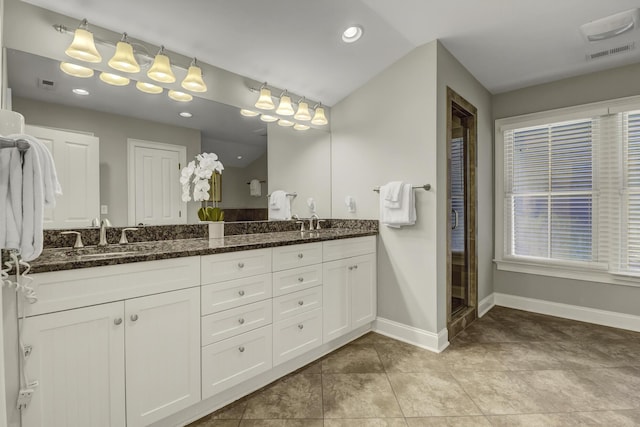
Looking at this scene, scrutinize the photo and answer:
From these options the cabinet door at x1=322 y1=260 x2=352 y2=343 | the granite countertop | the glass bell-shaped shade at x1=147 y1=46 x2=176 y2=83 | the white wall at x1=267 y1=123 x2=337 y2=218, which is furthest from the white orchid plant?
the cabinet door at x1=322 y1=260 x2=352 y2=343

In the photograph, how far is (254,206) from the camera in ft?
8.42

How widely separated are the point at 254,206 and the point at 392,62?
1.69 m

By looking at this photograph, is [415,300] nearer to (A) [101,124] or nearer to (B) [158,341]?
(B) [158,341]

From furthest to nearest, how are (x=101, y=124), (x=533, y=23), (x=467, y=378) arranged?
(x=533, y=23) < (x=467, y=378) < (x=101, y=124)

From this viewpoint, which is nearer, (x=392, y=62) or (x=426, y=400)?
(x=426, y=400)

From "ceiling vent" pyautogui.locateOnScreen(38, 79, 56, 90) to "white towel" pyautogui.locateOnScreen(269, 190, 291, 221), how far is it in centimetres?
154

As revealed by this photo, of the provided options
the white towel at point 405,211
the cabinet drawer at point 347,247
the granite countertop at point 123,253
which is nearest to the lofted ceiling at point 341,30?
the white towel at point 405,211

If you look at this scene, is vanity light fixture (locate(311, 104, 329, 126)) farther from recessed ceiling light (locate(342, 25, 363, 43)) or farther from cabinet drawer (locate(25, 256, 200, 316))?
cabinet drawer (locate(25, 256, 200, 316))

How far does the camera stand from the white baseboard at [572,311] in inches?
110

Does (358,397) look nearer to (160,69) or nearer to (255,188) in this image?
(255,188)

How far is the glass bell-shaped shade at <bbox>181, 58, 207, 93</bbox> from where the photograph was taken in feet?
6.84

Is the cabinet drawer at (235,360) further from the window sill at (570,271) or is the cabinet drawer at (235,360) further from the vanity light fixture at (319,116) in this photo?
the window sill at (570,271)

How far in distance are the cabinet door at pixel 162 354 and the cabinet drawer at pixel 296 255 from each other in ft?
1.76

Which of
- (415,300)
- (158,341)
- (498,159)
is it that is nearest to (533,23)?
(498,159)
